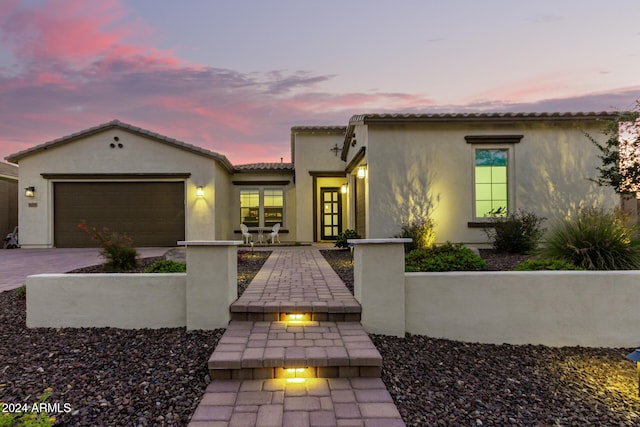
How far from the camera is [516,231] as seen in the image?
8562 millimetres

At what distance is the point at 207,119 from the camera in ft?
49.4

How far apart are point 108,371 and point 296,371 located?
1.60m

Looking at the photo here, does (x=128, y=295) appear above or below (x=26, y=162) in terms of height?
below

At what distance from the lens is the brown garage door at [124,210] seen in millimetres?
13000

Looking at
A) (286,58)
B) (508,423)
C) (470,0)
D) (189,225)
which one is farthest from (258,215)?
(508,423)

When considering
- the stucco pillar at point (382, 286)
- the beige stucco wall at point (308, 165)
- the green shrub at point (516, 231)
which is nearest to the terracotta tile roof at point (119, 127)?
the beige stucco wall at point (308, 165)

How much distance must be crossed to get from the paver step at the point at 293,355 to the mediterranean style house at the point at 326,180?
21.6 feet

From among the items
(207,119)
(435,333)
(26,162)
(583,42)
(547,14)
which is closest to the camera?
(435,333)

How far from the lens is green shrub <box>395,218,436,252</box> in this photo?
889 centimetres

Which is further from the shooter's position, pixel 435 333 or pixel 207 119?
pixel 207 119

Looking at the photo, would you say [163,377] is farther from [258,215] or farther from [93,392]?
[258,215]

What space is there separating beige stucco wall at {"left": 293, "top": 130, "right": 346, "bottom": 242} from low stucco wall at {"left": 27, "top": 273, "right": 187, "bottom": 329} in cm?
1112

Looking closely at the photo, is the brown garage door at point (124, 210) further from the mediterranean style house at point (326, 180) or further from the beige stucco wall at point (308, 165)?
the beige stucco wall at point (308, 165)

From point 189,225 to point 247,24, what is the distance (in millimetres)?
7334
